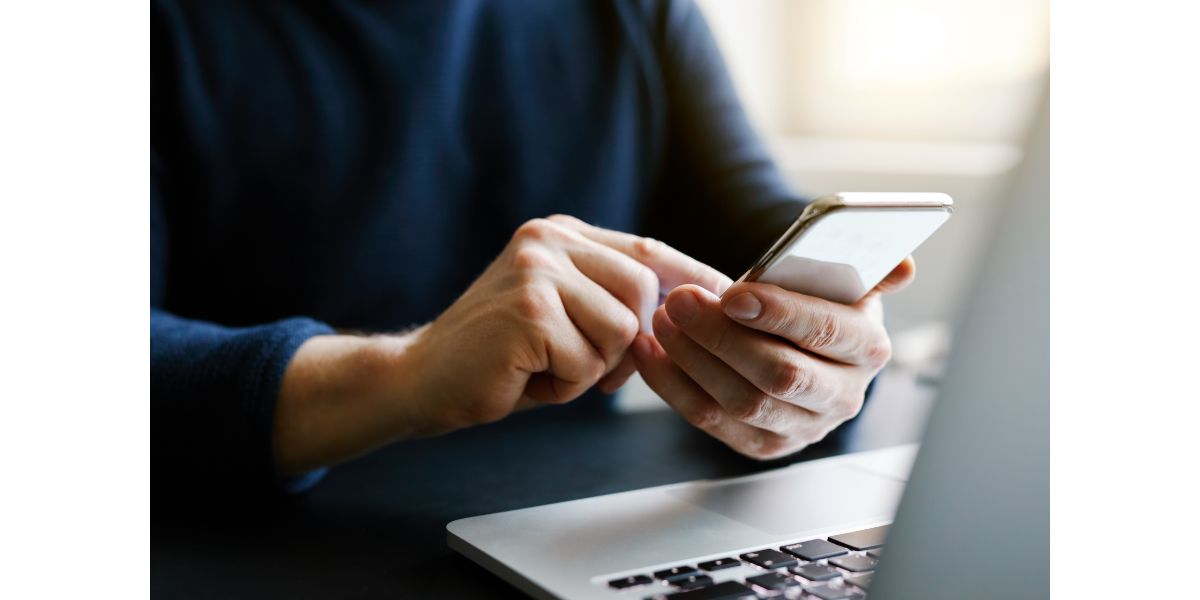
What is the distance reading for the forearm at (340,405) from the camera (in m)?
0.44

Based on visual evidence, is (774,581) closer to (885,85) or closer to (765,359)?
(765,359)

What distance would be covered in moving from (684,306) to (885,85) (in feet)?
5.06

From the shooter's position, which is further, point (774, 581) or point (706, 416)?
point (706, 416)

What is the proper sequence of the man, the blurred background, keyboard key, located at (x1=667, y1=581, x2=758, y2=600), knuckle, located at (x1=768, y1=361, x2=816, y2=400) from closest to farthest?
keyboard key, located at (x1=667, y1=581, x2=758, y2=600) < knuckle, located at (x1=768, y1=361, x2=816, y2=400) < the man < the blurred background

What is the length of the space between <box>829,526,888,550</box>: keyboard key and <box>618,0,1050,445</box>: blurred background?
125 centimetres

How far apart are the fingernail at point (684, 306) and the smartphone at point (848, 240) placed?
24 mm

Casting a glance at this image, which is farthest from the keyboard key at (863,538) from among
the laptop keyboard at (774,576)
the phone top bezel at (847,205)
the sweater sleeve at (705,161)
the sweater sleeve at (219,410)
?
the sweater sleeve at (705,161)

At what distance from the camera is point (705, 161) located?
Result: 801mm

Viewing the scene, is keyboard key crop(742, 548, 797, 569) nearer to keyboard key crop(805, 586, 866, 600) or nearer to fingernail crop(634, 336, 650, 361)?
keyboard key crop(805, 586, 866, 600)

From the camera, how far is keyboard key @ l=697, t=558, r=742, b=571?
31 cm

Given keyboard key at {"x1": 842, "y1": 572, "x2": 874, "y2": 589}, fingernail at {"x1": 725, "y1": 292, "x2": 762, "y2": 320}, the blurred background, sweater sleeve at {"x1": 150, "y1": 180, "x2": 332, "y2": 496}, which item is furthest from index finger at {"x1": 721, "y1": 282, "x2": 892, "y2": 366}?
the blurred background

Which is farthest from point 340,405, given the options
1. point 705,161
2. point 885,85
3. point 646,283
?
point 885,85

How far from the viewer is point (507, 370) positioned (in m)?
0.40
